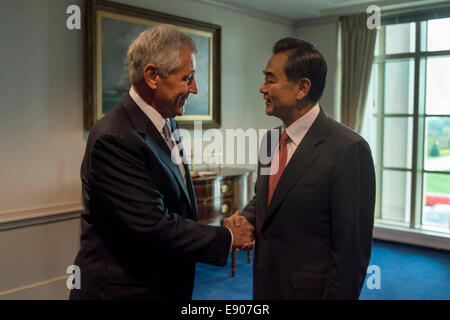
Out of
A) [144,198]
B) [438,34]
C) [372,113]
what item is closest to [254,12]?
[372,113]

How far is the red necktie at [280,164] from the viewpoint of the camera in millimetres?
1608

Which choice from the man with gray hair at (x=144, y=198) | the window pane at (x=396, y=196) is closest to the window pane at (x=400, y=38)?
the window pane at (x=396, y=196)

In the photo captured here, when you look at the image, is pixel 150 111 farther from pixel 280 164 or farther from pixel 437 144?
pixel 437 144

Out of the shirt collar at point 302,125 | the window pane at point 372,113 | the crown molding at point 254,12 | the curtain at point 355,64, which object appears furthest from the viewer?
the window pane at point 372,113

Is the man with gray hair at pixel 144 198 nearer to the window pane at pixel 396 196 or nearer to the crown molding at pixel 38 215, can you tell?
the crown molding at pixel 38 215

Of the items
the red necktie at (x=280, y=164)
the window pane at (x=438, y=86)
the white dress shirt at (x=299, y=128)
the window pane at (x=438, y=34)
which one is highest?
the window pane at (x=438, y=34)

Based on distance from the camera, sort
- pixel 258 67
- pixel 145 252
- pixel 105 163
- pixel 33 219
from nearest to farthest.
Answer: pixel 105 163 → pixel 145 252 → pixel 33 219 → pixel 258 67

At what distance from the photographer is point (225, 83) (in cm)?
471

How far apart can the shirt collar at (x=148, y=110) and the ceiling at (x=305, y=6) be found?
312cm

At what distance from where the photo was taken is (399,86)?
509cm

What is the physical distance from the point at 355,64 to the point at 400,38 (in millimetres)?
556
